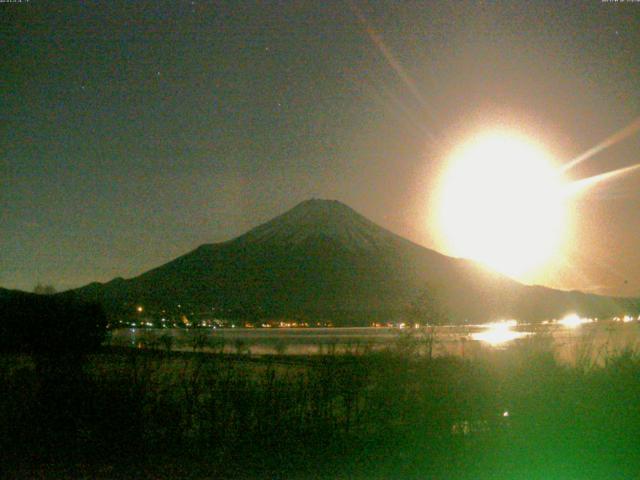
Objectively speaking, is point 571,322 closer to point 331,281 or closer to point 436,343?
point 436,343

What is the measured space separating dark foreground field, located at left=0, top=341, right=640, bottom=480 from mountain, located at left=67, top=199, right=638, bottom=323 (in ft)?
231

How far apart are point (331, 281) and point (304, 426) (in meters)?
115

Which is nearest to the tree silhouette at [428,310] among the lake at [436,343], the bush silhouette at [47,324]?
the lake at [436,343]

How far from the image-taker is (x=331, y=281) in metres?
127

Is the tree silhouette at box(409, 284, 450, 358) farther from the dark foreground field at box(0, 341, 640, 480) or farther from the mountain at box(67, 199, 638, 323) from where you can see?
the mountain at box(67, 199, 638, 323)

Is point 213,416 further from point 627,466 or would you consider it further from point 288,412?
point 627,466

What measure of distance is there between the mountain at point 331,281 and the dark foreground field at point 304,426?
7028 centimetres

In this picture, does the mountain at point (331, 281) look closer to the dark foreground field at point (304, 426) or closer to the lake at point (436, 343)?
the lake at point (436, 343)

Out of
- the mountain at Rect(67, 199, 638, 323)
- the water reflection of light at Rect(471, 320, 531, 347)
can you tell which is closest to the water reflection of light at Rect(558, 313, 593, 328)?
the mountain at Rect(67, 199, 638, 323)

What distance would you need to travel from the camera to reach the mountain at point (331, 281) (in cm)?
9881

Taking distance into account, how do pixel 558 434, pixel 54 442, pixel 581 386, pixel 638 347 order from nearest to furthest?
pixel 54 442 < pixel 558 434 < pixel 581 386 < pixel 638 347

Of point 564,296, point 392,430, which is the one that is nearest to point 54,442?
point 392,430

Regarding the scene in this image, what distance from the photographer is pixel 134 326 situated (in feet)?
174

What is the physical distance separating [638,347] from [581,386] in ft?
18.0
